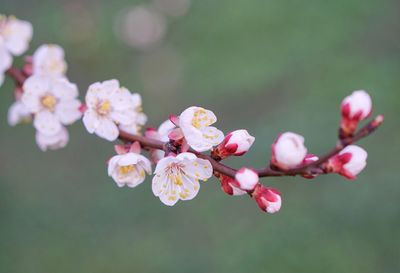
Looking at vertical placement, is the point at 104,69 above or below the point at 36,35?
below

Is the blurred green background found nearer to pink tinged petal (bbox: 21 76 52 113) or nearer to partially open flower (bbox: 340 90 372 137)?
pink tinged petal (bbox: 21 76 52 113)

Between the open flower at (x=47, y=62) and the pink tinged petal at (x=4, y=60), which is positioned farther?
the open flower at (x=47, y=62)

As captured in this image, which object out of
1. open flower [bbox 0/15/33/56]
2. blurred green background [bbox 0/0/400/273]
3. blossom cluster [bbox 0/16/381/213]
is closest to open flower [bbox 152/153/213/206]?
blossom cluster [bbox 0/16/381/213]

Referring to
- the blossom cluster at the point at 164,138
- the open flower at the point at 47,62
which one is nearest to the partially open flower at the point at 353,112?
the blossom cluster at the point at 164,138

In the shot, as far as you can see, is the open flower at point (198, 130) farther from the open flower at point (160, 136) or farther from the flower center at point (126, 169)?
the flower center at point (126, 169)

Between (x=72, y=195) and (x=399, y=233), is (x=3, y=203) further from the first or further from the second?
(x=399, y=233)

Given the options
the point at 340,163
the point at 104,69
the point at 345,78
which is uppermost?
the point at 104,69

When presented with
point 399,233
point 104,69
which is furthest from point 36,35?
point 399,233

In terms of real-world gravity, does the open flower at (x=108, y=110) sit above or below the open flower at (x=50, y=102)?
below
